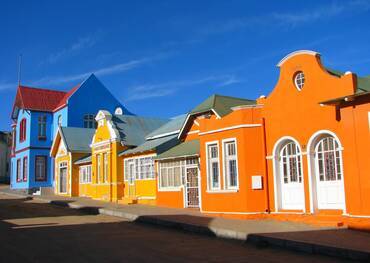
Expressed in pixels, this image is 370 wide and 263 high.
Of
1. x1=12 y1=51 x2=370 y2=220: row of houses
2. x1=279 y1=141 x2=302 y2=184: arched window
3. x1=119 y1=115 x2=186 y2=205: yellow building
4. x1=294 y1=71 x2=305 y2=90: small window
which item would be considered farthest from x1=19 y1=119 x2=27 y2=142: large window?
x1=294 y1=71 x2=305 y2=90: small window

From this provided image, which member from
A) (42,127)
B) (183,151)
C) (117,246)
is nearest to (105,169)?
(183,151)

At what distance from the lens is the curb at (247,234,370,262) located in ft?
30.3

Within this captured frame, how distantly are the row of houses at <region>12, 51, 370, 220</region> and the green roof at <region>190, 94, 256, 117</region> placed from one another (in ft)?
0.17

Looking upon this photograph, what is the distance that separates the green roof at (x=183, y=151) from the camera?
68.6ft

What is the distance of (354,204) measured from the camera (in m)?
13.0

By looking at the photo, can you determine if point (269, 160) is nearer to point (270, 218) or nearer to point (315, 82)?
point (270, 218)

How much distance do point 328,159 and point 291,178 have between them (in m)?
1.77

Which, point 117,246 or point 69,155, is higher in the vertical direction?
point 69,155

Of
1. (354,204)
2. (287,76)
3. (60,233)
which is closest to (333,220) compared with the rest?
(354,204)

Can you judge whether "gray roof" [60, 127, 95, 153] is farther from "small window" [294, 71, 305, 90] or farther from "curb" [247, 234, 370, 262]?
"curb" [247, 234, 370, 262]

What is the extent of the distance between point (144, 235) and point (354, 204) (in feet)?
20.7

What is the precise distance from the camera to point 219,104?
22000mm

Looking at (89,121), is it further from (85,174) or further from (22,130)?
(85,174)

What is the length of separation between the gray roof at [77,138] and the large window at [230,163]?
19.1m
